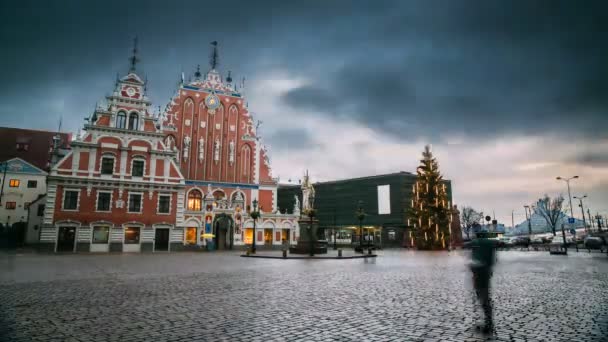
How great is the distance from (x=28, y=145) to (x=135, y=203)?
33.1 m

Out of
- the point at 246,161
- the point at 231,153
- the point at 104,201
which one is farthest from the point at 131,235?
the point at 246,161

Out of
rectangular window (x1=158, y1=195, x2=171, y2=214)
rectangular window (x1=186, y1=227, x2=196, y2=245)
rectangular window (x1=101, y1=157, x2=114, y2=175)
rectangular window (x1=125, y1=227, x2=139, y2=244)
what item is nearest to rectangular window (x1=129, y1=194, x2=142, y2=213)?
rectangular window (x1=125, y1=227, x2=139, y2=244)

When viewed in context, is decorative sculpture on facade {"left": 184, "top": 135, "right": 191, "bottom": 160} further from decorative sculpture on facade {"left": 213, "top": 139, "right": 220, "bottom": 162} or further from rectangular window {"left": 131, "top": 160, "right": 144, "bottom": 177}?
rectangular window {"left": 131, "top": 160, "right": 144, "bottom": 177}

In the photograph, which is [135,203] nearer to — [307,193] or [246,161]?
[246,161]

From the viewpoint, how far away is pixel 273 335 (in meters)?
5.41

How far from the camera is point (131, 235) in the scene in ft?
117

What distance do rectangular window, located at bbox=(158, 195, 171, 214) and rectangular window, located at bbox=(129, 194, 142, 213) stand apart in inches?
76.4

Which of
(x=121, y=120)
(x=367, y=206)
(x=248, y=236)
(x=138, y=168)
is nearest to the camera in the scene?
(x=138, y=168)

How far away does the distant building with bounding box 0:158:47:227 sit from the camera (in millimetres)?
50188

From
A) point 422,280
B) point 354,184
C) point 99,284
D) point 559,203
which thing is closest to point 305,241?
point 422,280

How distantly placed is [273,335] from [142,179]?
117 ft

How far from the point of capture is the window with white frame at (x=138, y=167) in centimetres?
3703

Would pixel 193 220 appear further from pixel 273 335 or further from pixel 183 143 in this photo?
pixel 273 335

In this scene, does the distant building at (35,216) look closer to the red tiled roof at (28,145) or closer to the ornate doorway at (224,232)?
the red tiled roof at (28,145)
